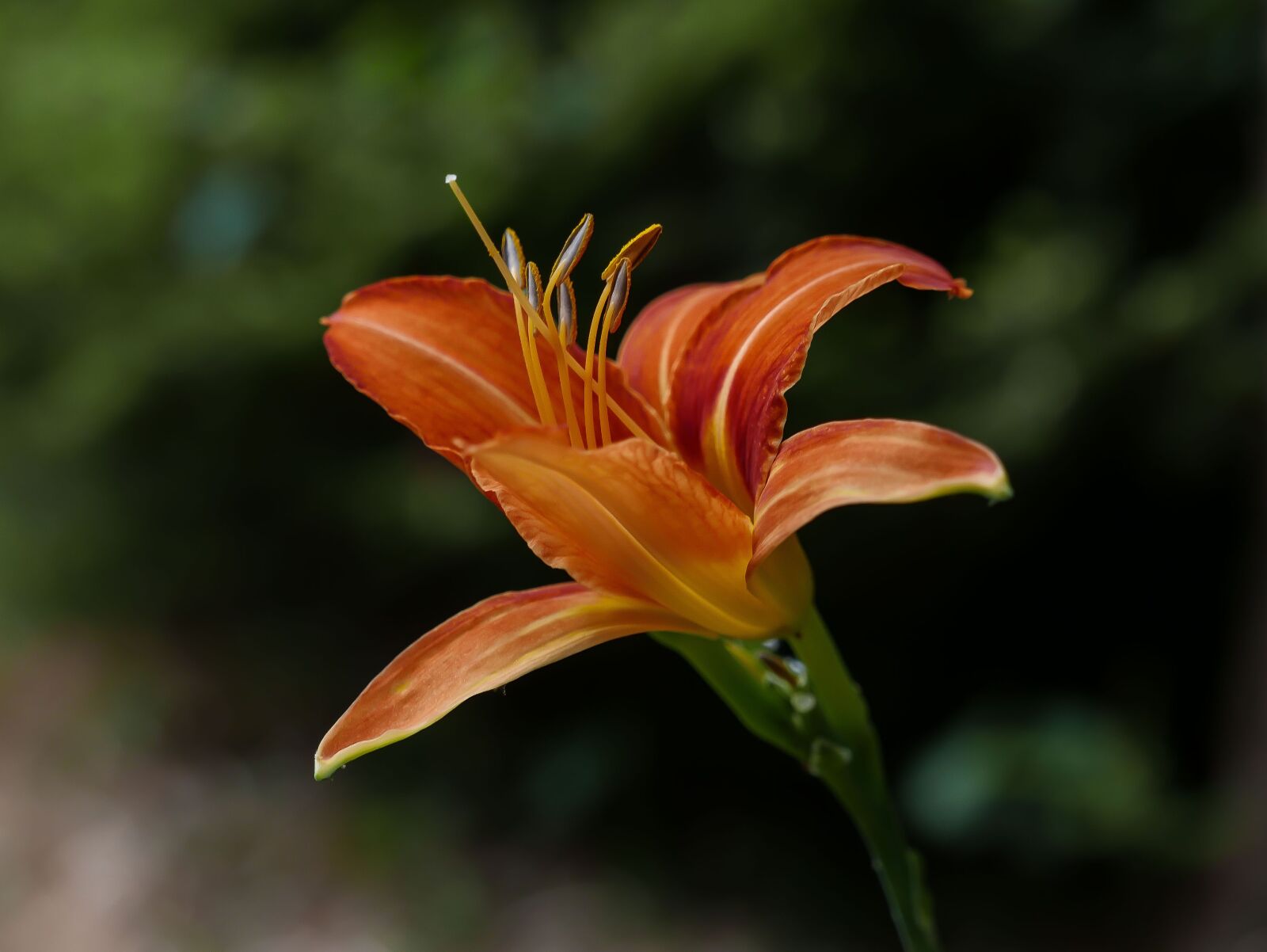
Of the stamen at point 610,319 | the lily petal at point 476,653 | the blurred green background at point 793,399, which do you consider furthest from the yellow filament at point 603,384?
the blurred green background at point 793,399

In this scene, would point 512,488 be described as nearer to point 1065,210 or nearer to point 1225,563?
point 1065,210

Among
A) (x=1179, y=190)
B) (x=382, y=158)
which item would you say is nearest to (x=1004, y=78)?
(x=1179, y=190)

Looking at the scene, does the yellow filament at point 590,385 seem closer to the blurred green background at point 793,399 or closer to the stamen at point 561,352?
the stamen at point 561,352

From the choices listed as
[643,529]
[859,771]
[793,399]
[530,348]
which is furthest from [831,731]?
[793,399]

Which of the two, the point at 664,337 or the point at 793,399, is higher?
the point at 664,337

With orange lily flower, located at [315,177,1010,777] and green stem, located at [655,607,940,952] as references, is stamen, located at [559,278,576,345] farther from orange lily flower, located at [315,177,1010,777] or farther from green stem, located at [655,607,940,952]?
green stem, located at [655,607,940,952]

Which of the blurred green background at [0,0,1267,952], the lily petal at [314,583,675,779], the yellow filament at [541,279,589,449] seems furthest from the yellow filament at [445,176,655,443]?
the blurred green background at [0,0,1267,952]

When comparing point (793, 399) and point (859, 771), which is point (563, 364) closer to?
point (859, 771)

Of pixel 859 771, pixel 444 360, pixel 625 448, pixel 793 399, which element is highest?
pixel 444 360
